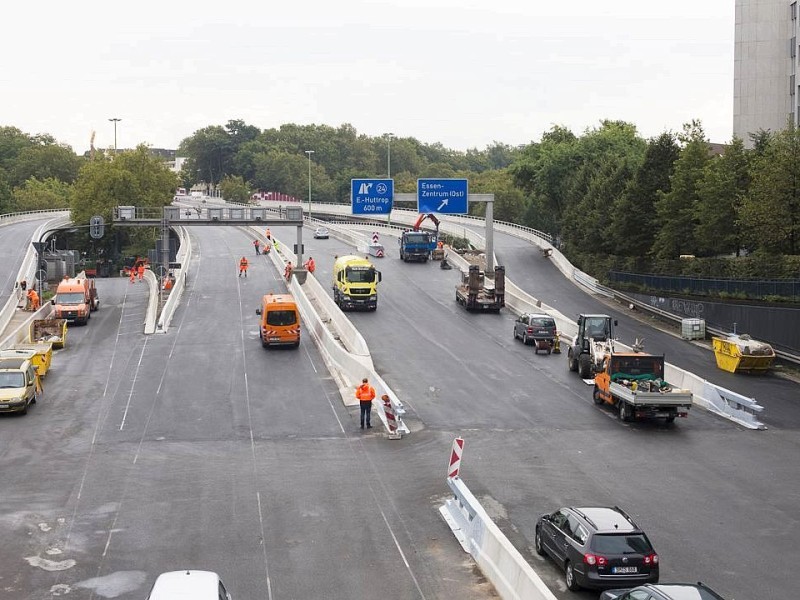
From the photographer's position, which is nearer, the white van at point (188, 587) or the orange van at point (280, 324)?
the white van at point (188, 587)

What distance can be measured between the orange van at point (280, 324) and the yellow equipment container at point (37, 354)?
9.58 metres

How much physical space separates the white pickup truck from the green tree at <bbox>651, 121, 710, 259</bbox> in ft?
105

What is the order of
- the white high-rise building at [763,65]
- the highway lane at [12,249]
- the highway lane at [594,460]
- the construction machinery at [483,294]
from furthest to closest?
the white high-rise building at [763,65] < the highway lane at [12,249] < the construction machinery at [483,294] < the highway lane at [594,460]

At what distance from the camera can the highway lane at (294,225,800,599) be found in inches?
840

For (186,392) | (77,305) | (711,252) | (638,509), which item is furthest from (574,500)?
(711,252)

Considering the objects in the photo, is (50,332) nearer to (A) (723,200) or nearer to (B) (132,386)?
(B) (132,386)

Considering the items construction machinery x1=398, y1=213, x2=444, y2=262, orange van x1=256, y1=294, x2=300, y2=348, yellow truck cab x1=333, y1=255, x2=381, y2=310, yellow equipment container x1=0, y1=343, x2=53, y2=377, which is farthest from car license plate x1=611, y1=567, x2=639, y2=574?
construction machinery x1=398, y1=213, x2=444, y2=262

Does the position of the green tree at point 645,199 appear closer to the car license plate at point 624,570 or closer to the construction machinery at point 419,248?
the construction machinery at point 419,248

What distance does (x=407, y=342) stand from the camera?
1986 inches

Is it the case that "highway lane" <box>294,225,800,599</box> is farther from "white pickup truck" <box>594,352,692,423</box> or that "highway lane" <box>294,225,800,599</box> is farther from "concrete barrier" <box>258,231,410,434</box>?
"concrete barrier" <box>258,231,410,434</box>

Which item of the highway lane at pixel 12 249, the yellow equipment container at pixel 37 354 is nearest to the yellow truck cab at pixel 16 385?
the yellow equipment container at pixel 37 354

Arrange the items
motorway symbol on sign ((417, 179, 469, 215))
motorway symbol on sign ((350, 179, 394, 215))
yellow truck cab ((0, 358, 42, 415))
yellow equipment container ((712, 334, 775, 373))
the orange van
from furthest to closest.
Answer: motorway symbol on sign ((350, 179, 394, 215))
motorway symbol on sign ((417, 179, 469, 215))
the orange van
yellow equipment container ((712, 334, 775, 373))
yellow truck cab ((0, 358, 42, 415))

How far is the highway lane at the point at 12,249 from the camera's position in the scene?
71.9m

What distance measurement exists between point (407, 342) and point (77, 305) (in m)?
19.6
